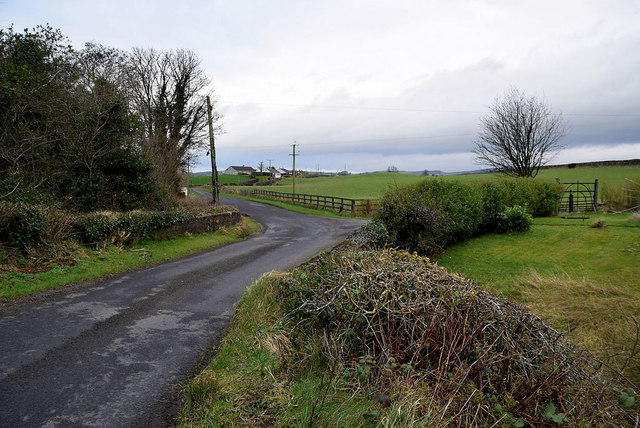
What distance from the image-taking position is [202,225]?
57.0 ft

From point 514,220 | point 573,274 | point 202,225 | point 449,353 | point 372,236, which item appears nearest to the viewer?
point 449,353

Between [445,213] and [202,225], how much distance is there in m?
10.9

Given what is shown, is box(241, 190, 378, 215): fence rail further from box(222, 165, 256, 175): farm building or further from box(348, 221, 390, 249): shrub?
box(222, 165, 256, 175): farm building

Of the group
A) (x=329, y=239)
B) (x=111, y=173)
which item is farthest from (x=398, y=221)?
(x=111, y=173)

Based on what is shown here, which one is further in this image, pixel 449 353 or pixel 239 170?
pixel 239 170

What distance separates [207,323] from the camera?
675cm

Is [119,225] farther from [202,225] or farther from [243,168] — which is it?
[243,168]

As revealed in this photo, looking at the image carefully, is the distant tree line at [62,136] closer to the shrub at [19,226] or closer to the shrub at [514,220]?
the shrub at [19,226]

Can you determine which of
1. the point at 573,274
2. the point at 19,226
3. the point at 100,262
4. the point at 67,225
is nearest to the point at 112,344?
the point at 100,262

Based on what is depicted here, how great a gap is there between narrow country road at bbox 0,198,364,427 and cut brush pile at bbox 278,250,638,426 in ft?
6.18

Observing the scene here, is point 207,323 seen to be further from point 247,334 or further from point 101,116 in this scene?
point 101,116

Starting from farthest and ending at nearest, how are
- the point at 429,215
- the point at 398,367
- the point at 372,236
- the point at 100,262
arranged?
the point at 429,215 < the point at 372,236 < the point at 100,262 < the point at 398,367

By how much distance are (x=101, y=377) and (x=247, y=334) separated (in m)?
1.92

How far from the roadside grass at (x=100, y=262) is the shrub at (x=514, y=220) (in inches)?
486
